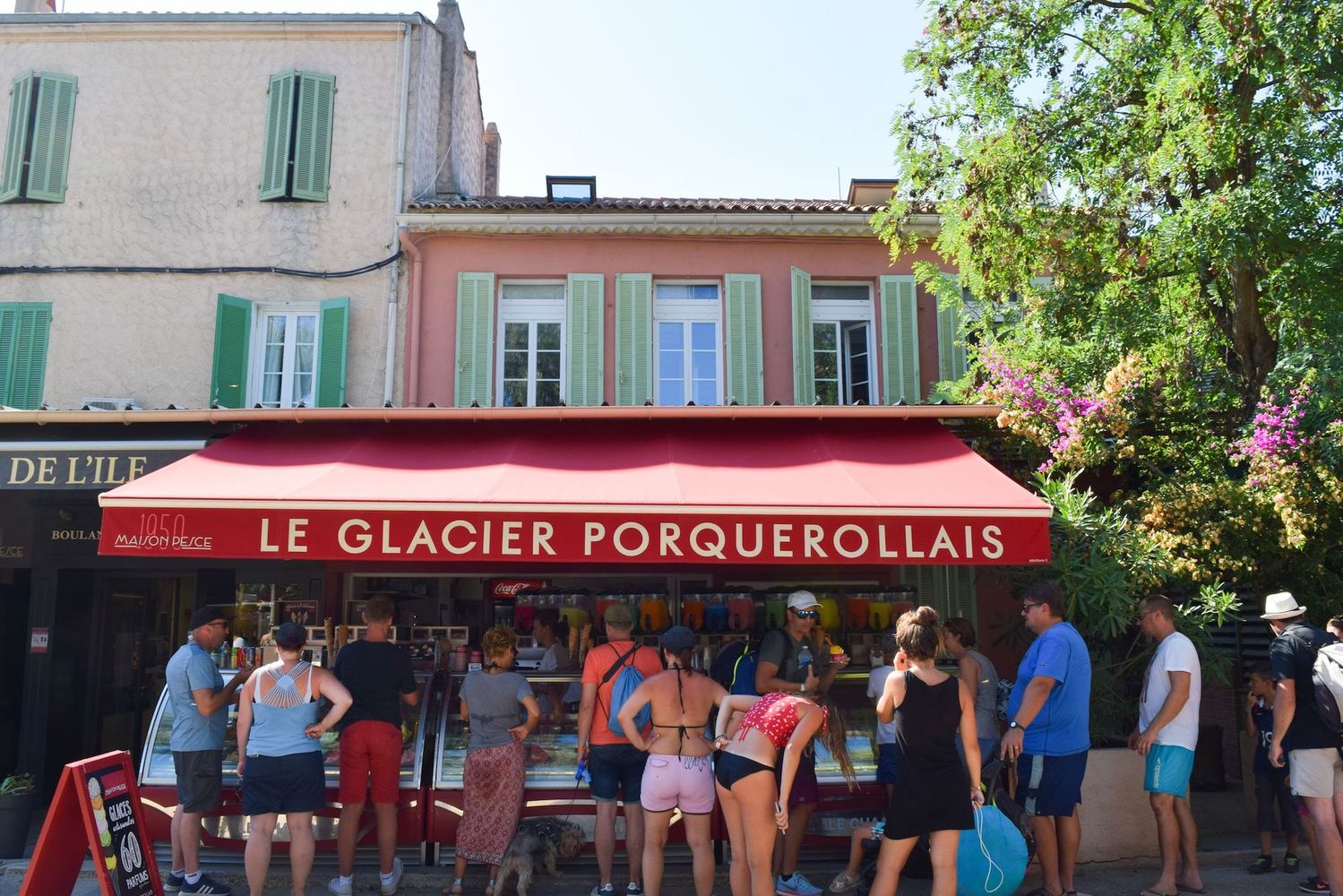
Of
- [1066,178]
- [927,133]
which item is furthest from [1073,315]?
[927,133]

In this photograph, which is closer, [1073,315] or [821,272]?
[1073,315]

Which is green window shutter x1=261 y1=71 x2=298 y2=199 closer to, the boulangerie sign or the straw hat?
the boulangerie sign

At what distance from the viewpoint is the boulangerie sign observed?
621cm

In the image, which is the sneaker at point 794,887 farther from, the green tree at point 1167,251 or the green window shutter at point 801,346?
the green window shutter at point 801,346

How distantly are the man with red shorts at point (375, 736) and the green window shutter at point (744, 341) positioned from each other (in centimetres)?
528

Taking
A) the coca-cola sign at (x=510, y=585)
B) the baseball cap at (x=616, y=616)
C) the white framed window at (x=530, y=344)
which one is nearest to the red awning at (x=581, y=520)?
the baseball cap at (x=616, y=616)

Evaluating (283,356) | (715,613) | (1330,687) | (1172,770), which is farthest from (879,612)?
(283,356)

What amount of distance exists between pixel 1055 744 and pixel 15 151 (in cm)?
1189

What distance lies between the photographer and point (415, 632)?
29.8 feet

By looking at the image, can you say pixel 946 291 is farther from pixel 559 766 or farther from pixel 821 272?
pixel 559 766

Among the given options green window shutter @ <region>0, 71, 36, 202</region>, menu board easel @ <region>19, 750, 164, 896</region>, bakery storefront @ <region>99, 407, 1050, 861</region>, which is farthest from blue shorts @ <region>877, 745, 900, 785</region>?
green window shutter @ <region>0, 71, 36, 202</region>

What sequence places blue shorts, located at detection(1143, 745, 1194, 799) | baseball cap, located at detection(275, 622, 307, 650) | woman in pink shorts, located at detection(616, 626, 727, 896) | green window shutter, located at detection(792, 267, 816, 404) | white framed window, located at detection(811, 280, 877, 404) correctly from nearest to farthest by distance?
woman in pink shorts, located at detection(616, 626, 727, 896), baseball cap, located at detection(275, 622, 307, 650), blue shorts, located at detection(1143, 745, 1194, 799), green window shutter, located at detection(792, 267, 816, 404), white framed window, located at detection(811, 280, 877, 404)

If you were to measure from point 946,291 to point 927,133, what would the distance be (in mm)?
1538

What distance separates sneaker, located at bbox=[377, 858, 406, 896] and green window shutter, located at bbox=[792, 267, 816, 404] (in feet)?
20.5
